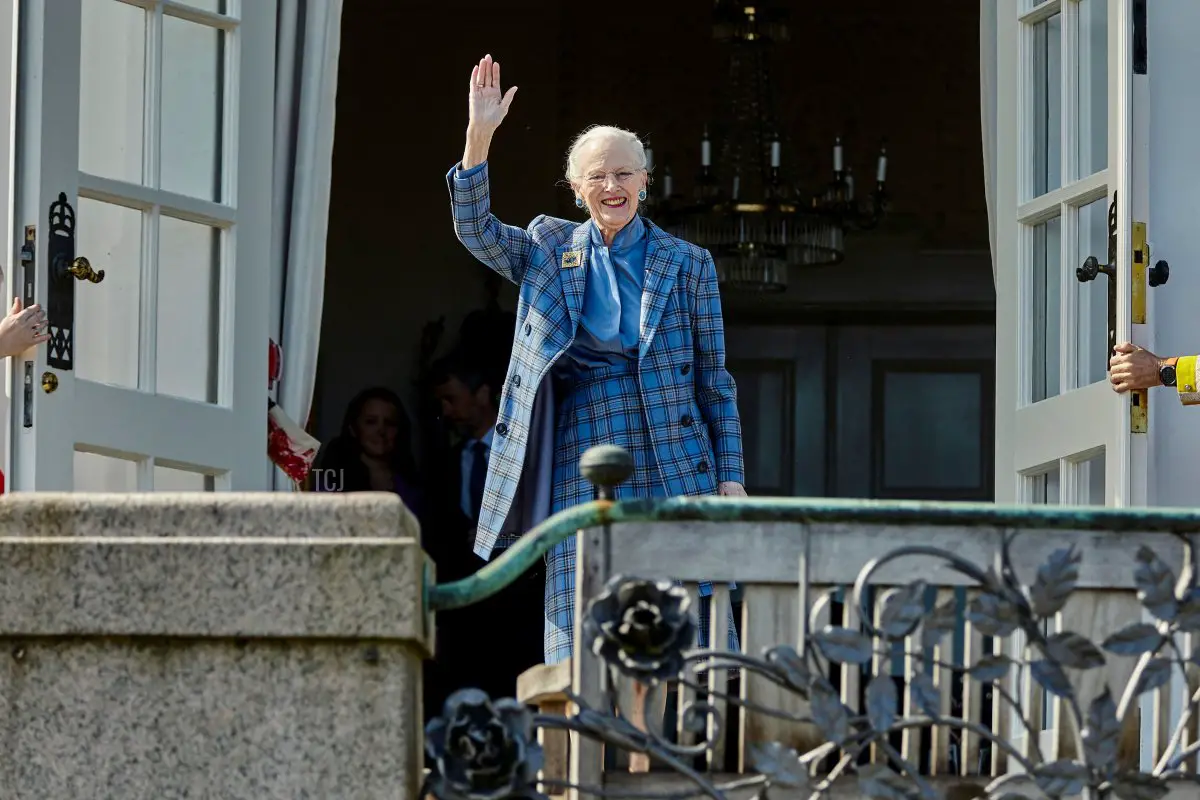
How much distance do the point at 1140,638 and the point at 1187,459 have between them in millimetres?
2050

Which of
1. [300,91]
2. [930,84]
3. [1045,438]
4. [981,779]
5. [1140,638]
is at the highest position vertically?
[930,84]

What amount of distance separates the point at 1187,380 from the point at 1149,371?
0.09 m

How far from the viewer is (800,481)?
10.7 m

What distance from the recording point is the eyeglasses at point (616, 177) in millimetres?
4855

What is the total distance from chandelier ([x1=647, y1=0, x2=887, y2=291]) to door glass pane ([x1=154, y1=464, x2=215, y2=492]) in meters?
3.70

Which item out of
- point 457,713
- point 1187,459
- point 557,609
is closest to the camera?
point 457,713

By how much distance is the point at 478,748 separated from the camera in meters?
3.34

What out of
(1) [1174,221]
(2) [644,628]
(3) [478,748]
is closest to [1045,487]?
(1) [1174,221]

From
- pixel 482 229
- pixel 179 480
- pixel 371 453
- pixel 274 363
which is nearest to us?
pixel 482 229

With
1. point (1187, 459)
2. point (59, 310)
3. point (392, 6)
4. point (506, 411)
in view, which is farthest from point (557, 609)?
point (392, 6)

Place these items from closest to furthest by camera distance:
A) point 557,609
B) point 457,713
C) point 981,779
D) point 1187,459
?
point 457,713, point 981,779, point 557,609, point 1187,459

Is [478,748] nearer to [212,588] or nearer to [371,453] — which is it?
[212,588]

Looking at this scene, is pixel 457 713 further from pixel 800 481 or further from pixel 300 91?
pixel 800 481

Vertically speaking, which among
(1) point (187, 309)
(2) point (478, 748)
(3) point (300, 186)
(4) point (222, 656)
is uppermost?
(3) point (300, 186)
